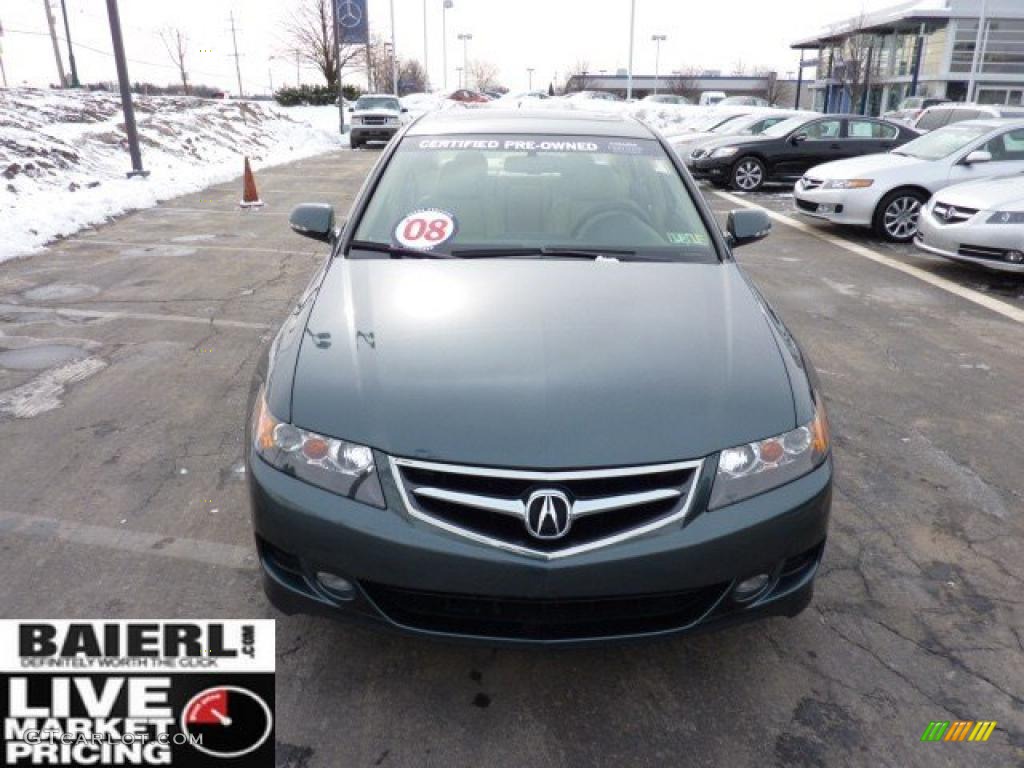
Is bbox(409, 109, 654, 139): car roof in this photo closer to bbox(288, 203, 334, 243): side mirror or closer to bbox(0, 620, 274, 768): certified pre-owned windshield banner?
bbox(288, 203, 334, 243): side mirror

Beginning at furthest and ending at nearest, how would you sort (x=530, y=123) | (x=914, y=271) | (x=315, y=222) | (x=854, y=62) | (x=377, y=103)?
(x=854, y=62) < (x=377, y=103) < (x=914, y=271) < (x=530, y=123) < (x=315, y=222)

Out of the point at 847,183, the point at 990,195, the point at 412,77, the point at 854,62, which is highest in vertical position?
the point at 412,77

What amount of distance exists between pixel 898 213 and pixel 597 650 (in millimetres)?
9688

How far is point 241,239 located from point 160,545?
7.36m

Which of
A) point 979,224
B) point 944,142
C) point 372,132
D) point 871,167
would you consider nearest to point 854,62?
point 372,132

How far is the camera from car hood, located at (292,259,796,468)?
2.20 m

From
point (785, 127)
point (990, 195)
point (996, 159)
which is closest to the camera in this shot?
point (990, 195)

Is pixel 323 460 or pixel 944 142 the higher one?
pixel 944 142

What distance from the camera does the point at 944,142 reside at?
35.3 ft

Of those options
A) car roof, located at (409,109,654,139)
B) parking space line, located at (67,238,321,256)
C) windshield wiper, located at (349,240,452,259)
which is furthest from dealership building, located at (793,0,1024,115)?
windshield wiper, located at (349,240,452,259)

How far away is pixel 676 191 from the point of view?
391 centimetres

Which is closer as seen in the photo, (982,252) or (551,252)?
(551,252)

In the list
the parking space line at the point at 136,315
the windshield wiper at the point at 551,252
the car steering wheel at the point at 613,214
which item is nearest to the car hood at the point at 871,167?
the car steering wheel at the point at 613,214

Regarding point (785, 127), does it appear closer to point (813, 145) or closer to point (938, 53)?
point (813, 145)
